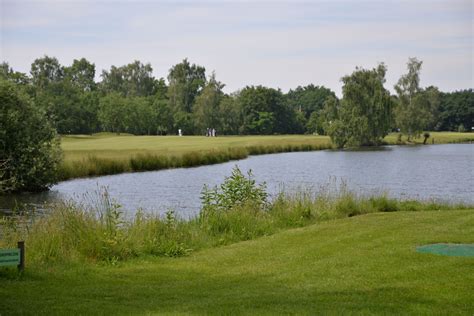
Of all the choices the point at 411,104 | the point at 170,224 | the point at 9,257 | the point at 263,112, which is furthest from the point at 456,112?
the point at 9,257

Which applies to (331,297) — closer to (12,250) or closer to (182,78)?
(12,250)

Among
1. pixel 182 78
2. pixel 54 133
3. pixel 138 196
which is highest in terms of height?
pixel 182 78

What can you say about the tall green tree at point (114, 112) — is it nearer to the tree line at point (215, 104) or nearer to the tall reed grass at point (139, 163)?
the tree line at point (215, 104)

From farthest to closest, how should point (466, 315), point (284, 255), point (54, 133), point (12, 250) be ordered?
point (54, 133), point (284, 255), point (12, 250), point (466, 315)

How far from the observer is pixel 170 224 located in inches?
574

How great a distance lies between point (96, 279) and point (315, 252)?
451 centimetres

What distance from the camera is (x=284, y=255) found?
12.0 metres

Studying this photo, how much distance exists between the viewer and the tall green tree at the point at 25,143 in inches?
1234

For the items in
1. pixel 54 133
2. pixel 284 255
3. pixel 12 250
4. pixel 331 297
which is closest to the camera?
pixel 331 297

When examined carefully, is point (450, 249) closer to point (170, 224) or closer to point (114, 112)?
point (170, 224)

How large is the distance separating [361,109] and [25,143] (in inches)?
2267

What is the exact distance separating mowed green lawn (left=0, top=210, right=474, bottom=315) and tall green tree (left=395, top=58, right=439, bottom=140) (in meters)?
82.8

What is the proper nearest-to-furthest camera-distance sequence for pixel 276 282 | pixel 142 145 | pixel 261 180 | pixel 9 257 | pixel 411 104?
1. pixel 9 257
2. pixel 276 282
3. pixel 261 180
4. pixel 142 145
5. pixel 411 104

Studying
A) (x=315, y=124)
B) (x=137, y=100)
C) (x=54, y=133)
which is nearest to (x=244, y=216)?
(x=54, y=133)
